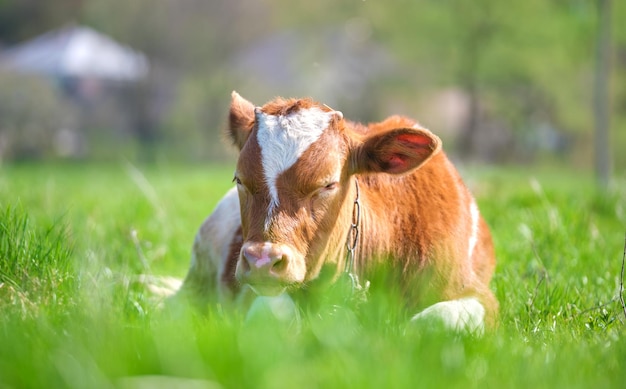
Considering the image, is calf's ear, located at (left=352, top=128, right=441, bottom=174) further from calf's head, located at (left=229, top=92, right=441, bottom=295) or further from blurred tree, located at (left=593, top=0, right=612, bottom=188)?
blurred tree, located at (left=593, top=0, right=612, bottom=188)

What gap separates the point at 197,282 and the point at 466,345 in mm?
2985

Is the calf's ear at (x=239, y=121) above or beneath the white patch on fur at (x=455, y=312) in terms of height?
above

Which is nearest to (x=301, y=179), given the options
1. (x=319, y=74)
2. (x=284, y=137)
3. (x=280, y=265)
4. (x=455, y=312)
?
(x=284, y=137)

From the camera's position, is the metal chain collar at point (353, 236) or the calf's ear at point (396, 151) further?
the metal chain collar at point (353, 236)

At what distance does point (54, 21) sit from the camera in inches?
2095

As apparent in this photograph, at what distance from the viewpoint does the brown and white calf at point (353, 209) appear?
376cm

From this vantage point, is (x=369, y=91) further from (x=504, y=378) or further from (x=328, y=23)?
(x=504, y=378)

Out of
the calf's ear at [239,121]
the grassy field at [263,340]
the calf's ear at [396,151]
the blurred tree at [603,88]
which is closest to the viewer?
the grassy field at [263,340]

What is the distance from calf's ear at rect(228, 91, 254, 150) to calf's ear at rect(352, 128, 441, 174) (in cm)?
72

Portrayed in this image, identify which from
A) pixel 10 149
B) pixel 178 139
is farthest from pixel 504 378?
pixel 178 139

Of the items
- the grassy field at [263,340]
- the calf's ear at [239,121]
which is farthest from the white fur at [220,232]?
the calf's ear at [239,121]

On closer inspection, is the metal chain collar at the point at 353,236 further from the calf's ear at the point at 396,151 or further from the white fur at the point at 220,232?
the white fur at the point at 220,232

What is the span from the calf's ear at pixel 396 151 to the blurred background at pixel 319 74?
1904 cm

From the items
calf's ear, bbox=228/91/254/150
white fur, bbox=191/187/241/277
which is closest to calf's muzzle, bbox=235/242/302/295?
calf's ear, bbox=228/91/254/150
